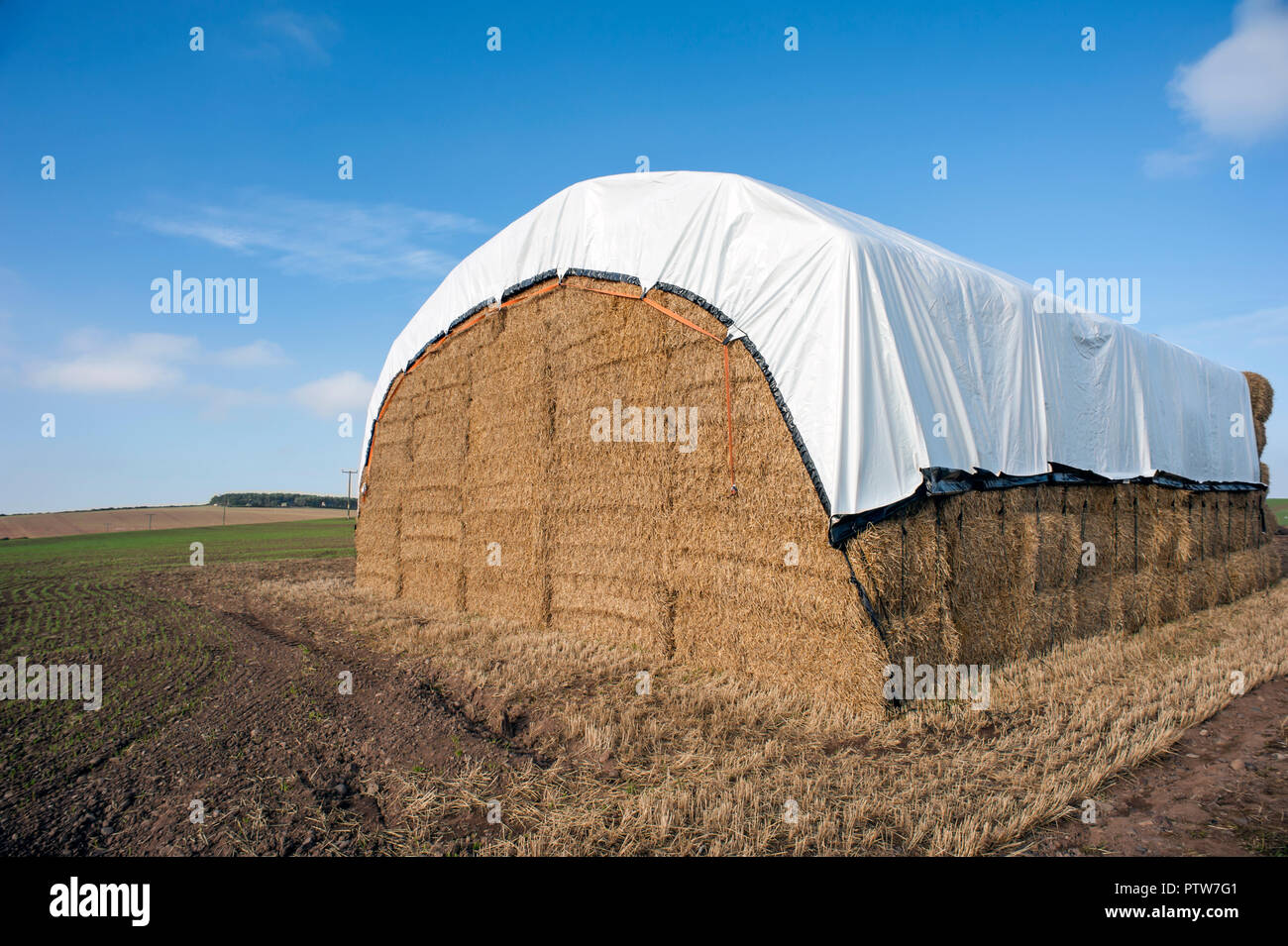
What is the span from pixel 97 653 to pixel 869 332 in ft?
33.5

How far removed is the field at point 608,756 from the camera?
376cm

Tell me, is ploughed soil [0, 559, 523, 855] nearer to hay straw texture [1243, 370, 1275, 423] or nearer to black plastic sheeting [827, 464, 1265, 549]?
black plastic sheeting [827, 464, 1265, 549]

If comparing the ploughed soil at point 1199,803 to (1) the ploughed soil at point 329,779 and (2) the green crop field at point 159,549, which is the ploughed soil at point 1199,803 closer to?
(1) the ploughed soil at point 329,779

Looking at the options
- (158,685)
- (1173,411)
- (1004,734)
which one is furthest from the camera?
(1173,411)

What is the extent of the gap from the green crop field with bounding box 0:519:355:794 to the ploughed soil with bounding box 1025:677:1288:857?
6.74m

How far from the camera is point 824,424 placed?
20.9 ft

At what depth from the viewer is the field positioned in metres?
3.76

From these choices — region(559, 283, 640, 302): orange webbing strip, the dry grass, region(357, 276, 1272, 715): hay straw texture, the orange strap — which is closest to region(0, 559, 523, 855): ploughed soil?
the dry grass

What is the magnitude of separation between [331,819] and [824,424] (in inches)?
198

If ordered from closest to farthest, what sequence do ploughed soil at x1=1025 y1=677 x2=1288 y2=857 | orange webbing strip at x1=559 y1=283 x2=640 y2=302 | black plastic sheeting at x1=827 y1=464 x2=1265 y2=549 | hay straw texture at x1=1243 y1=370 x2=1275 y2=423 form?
ploughed soil at x1=1025 y1=677 x2=1288 y2=857, black plastic sheeting at x1=827 y1=464 x2=1265 y2=549, orange webbing strip at x1=559 y1=283 x2=640 y2=302, hay straw texture at x1=1243 y1=370 x2=1275 y2=423
